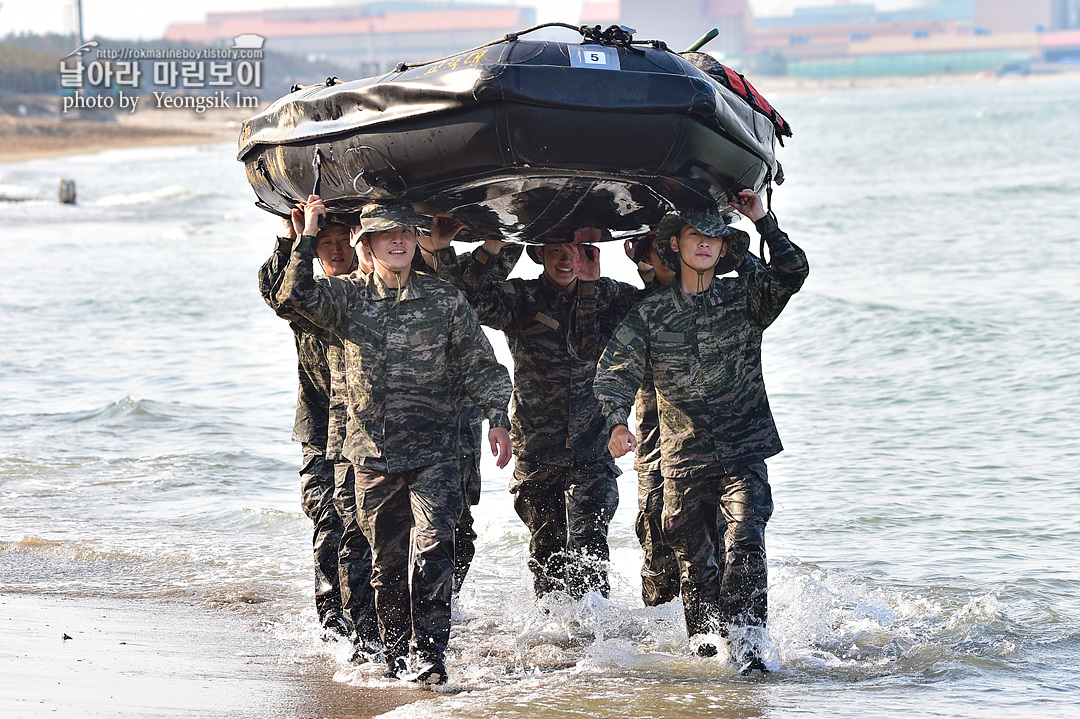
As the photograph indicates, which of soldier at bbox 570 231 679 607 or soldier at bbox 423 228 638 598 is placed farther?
soldier at bbox 423 228 638 598

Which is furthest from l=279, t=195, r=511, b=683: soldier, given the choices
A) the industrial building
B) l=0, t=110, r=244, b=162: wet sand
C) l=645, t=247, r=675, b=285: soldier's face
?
the industrial building

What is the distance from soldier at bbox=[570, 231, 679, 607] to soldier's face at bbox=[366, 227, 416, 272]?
1.01m

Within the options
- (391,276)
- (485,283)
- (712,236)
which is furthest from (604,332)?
(391,276)

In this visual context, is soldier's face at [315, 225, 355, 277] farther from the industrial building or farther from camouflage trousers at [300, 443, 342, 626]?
the industrial building

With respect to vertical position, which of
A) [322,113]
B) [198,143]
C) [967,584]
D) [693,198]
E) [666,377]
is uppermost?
[198,143]

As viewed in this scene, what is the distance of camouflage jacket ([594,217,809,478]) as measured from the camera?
4688 millimetres

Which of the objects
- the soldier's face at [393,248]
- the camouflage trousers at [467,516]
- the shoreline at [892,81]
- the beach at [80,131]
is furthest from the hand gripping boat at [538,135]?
the shoreline at [892,81]

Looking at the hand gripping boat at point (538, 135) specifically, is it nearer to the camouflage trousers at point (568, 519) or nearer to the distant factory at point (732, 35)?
the camouflage trousers at point (568, 519)

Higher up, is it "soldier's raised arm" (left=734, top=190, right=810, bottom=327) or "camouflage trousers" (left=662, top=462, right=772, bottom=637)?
"soldier's raised arm" (left=734, top=190, right=810, bottom=327)

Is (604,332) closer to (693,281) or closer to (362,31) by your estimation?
(693,281)

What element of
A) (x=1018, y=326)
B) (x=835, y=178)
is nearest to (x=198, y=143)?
(x=835, y=178)

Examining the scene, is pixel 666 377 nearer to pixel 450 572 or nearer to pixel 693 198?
pixel 693 198

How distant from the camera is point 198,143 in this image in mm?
62312

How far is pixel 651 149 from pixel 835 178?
110 ft
